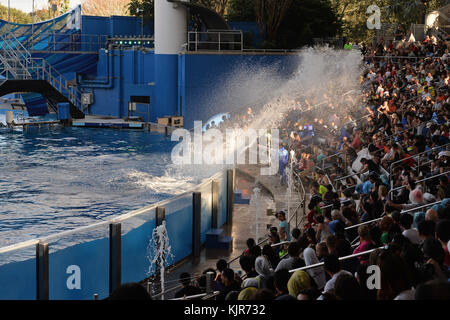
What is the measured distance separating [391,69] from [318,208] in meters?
12.4

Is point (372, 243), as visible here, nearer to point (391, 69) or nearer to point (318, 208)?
point (318, 208)

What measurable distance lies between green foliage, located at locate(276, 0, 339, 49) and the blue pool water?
10150mm

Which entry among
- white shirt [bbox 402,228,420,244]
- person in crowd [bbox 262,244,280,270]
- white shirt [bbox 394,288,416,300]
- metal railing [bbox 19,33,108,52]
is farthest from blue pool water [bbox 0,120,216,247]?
metal railing [bbox 19,33,108,52]

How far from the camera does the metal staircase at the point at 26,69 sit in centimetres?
2864

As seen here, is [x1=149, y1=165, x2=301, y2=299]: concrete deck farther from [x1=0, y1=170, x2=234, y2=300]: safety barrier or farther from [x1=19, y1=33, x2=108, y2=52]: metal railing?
[x1=19, y1=33, x2=108, y2=52]: metal railing

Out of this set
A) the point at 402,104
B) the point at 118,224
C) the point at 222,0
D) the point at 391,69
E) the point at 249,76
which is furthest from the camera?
the point at 222,0

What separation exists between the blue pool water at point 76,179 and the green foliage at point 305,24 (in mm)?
10150

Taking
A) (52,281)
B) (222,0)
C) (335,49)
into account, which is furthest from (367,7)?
(52,281)

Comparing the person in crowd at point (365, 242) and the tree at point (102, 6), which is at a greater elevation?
the tree at point (102, 6)

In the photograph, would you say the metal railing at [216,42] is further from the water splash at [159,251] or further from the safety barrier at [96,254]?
the water splash at [159,251]

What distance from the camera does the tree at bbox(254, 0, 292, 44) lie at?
3167 cm

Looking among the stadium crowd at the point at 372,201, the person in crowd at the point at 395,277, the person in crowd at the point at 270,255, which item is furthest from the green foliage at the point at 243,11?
the person in crowd at the point at 395,277

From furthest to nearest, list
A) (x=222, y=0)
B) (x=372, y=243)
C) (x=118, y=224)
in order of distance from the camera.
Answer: (x=222, y=0) → (x=118, y=224) → (x=372, y=243)

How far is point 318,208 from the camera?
9625 mm
